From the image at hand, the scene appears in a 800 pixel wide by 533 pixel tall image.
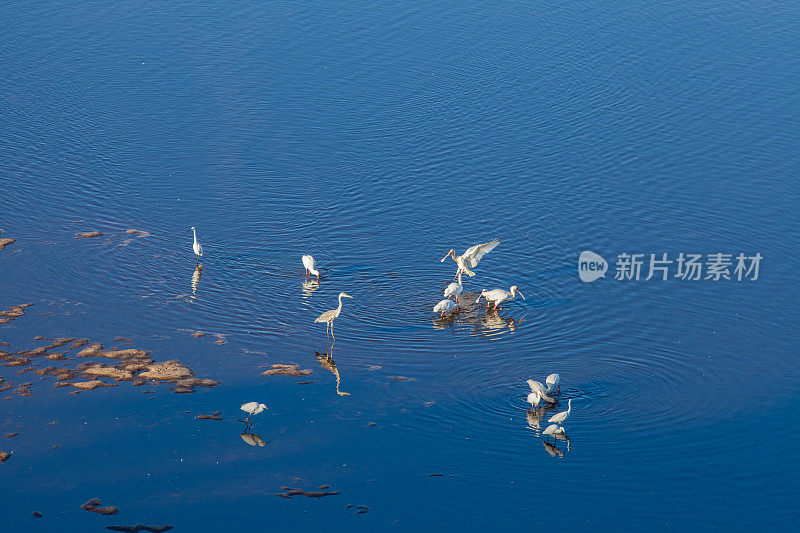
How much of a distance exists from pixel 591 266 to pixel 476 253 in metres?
4.06

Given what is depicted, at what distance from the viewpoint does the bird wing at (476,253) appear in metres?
25.1

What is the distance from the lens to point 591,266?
89.4ft

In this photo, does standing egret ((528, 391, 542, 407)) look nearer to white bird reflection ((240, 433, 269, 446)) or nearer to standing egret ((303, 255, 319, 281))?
white bird reflection ((240, 433, 269, 446))

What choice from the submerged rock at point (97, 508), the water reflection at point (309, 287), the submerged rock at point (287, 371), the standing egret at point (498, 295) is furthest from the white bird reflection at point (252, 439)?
the standing egret at point (498, 295)

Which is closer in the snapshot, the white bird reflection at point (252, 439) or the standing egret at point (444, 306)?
the white bird reflection at point (252, 439)

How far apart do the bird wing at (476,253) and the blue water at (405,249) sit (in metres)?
0.87

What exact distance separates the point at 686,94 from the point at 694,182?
7.69 metres

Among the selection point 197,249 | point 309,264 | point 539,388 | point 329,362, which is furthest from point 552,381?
point 197,249

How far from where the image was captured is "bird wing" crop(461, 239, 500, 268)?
990 inches

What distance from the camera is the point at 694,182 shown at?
32156 millimetres

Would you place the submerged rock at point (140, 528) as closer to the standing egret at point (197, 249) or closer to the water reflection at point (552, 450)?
the water reflection at point (552, 450)

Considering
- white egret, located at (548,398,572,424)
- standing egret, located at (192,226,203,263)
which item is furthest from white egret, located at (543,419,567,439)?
standing egret, located at (192,226,203,263)

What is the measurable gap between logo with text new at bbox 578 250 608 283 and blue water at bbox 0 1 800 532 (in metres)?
0.42

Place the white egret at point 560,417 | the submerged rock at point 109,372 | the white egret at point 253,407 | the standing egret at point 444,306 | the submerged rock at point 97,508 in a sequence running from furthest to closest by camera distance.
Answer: the standing egret at point 444,306 → the submerged rock at point 109,372 → the white egret at point 253,407 → the white egret at point 560,417 → the submerged rock at point 97,508
